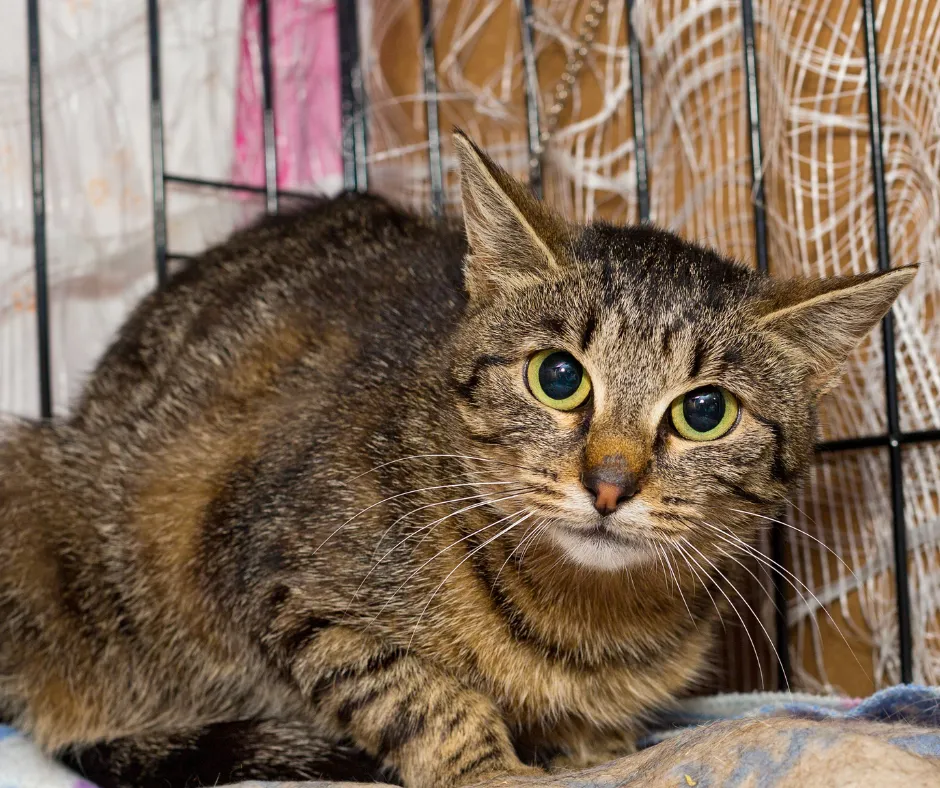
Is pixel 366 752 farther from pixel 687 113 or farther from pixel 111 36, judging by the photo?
pixel 111 36

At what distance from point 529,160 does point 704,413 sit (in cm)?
97

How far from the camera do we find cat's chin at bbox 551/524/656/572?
104 cm

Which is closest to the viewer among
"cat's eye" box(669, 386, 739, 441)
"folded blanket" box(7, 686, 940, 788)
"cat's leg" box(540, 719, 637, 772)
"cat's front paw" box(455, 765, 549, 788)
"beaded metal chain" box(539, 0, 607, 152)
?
"folded blanket" box(7, 686, 940, 788)

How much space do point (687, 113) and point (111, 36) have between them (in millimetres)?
1254

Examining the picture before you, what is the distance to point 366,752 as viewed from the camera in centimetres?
118

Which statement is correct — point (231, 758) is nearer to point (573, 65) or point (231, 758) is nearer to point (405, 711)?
point (405, 711)

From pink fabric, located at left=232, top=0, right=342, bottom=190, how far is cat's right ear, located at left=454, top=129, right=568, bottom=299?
1.09 meters

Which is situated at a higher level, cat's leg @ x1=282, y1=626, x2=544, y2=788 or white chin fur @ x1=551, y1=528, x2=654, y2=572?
white chin fur @ x1=551, y1=528, x2=654, y2=572

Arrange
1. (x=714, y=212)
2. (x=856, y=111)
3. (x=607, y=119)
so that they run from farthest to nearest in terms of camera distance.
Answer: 1. (x=607, y=119)
2. (x=714, y=212)
3. (x=856, y=111)

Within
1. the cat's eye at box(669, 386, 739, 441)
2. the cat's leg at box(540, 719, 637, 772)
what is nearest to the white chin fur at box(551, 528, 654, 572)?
the cat's eye at box(669, 386, 739, 441)

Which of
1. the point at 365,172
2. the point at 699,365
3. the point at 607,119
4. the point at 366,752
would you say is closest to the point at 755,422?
the point at 699,365

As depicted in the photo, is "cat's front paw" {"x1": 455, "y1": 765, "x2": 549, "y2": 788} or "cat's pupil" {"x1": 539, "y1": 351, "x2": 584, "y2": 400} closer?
"cat's front paw" {"x1": 455, "y1": 765, "x2": 549, "y2": 788}

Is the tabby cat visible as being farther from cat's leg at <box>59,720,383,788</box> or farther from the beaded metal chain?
the beaded metal chain

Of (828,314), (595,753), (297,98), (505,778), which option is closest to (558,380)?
(828,314)
